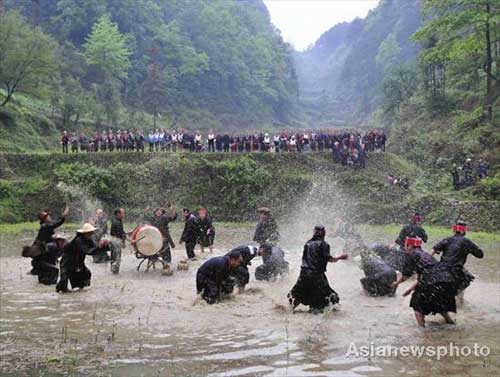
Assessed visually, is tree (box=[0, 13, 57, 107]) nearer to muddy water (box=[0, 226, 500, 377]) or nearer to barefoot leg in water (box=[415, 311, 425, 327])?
muddy water (box=[0, 226, 500, 377])

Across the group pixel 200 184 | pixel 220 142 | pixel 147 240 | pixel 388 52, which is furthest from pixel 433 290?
pixel 388 52

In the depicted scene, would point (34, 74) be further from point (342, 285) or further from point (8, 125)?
point (342, 285)

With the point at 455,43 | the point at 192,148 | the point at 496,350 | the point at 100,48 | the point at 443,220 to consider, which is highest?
the point at 100,48

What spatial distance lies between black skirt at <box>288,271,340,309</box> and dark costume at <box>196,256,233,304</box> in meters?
1.42

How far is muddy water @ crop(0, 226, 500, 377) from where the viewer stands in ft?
24.4

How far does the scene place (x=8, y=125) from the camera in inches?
1630

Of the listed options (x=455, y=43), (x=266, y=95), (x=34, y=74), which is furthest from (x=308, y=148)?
(x=266, y=95)

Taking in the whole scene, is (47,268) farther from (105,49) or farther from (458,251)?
(105,49)

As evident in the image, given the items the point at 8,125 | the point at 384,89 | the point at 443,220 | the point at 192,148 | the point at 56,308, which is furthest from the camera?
the point at 384,89

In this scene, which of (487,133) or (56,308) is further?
(487,133)

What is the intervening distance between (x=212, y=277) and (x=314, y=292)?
1.96 metres

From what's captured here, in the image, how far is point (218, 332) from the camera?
9180 mm

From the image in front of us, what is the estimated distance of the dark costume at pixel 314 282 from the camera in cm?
1025

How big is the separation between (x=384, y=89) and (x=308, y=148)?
2575cm
